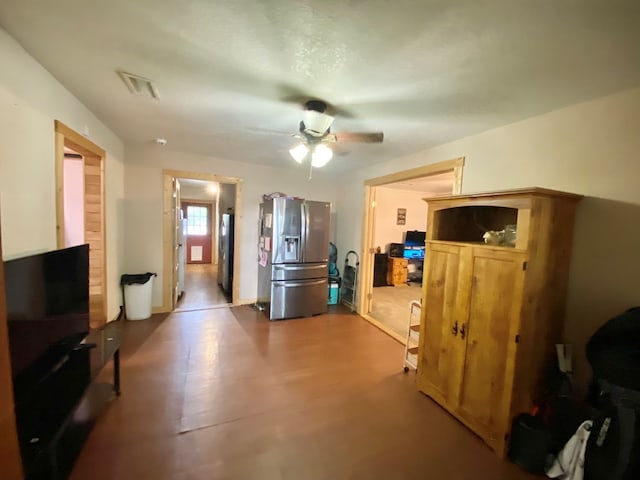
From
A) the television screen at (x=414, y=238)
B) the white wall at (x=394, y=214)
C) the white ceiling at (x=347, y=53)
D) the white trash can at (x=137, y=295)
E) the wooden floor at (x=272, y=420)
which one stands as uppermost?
the white ceiling at (x=347, y=53)

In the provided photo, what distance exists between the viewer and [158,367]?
8.70ft

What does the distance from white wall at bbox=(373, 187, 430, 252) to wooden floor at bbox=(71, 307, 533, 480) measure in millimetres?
4001

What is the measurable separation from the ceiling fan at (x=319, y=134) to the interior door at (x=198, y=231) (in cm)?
755

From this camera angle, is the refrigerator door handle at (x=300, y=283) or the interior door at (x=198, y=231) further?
the interior door at (x=198, y=231)

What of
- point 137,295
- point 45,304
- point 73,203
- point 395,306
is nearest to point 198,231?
point 137,295

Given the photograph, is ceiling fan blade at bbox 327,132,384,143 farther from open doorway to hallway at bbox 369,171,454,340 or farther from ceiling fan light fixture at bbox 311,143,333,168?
open doorway to hallway at bbox 369,171,454,340

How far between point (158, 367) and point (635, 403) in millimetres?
3479

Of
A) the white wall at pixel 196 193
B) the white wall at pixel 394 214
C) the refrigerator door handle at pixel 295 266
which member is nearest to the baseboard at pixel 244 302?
the refrigerator door handle at pixel 295 266

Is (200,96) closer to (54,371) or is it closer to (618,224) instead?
(54,371)

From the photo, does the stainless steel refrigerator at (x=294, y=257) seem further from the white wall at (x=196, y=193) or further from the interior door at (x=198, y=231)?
the interior door at (x=198, y=231)

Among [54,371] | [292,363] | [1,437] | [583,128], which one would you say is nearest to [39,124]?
[54,371]

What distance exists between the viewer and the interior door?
8852 millimetres

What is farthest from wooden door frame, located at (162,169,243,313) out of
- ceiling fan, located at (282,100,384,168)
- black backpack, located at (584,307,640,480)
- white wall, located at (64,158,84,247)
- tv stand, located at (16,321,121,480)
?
black backpack, located at (584,307,640,480)

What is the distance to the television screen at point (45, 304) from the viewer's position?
137 centimetres
